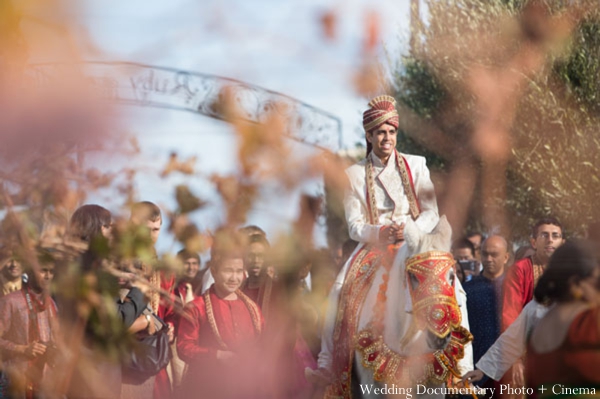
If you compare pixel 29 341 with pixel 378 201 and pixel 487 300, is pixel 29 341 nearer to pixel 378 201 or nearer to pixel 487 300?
pixel 378 201

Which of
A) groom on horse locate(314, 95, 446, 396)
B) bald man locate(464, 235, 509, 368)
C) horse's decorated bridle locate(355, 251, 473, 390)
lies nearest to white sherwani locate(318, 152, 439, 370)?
groom on horse locate(314, 95, 446, 396)

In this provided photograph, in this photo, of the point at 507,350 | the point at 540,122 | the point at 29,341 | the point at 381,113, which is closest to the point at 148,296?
the point at 29,341

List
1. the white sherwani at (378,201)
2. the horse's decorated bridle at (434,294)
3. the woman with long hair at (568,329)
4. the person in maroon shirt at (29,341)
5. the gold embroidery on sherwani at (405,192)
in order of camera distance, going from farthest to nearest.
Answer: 1. the gold embroidery on sherwani at (405,192)
2. the white sherwani at (378,201)
3. the horse's decorated bridle at (434,294)
4. the woman with long hair at (568,329)
5. the person in maroon shirt at (29,341)

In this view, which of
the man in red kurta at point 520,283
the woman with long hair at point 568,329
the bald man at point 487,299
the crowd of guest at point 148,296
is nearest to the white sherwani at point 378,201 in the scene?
the man in red kurta at point 520,283

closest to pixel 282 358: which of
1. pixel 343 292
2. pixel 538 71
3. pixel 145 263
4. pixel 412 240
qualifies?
pixel 145 263

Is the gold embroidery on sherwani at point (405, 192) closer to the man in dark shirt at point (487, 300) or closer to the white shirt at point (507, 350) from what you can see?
the man in dark shirt at point (487, 300)

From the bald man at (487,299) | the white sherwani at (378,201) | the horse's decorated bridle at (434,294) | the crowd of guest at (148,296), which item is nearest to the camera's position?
the crowd of guest at (148,296)

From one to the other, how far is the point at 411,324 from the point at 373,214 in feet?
3.20

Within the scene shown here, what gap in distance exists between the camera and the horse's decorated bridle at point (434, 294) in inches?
196

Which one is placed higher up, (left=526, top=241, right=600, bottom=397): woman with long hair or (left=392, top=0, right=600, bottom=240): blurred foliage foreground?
(left=392, top=0, right=600, bottom=240): blurred foliage foreground

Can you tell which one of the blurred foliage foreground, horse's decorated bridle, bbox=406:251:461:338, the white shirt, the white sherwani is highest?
the blurred foliage foreground

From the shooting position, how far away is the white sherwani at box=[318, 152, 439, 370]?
229 inches

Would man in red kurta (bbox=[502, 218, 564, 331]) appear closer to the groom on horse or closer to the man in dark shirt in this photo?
the man in dark shirt

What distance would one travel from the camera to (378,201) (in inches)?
237
